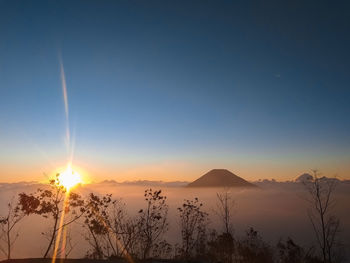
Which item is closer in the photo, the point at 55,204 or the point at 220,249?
the point at 55,204

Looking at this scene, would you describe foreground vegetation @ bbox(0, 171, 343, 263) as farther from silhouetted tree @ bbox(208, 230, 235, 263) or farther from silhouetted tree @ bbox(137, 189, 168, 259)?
silhouetted tree @ bbox(208, 230, 235, 263)

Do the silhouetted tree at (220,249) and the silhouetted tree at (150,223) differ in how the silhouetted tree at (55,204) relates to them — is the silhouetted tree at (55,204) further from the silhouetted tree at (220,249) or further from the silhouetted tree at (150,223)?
the silhouetted tree at (220,249)

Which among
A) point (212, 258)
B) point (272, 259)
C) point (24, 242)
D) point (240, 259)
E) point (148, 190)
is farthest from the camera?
point (24, 242)

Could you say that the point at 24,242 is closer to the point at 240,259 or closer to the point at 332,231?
the point at 240,259

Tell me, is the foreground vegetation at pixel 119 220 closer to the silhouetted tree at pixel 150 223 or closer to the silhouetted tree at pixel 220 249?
the silhouetted tree at pixel 150 223

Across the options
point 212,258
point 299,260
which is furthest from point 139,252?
point 299,260

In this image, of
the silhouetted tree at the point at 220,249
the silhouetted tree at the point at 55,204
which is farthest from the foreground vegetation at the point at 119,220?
the silhouetted tree at the point at 220,249

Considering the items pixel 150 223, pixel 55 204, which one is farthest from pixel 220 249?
pixel 55 204

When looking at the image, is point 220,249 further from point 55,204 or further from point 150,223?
point 55,204

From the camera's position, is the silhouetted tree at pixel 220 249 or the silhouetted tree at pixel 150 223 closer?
the silhouetted tree at pixel 150 223

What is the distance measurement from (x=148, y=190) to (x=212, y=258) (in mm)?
16773

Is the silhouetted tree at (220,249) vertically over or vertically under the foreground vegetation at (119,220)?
under

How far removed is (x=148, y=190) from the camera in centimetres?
2191

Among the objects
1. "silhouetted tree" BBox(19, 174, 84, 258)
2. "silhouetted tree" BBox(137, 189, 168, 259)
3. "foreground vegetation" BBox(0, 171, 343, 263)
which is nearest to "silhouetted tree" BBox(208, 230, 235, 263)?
"foreground vegetation" BBox(0, 171, 343, 263)
